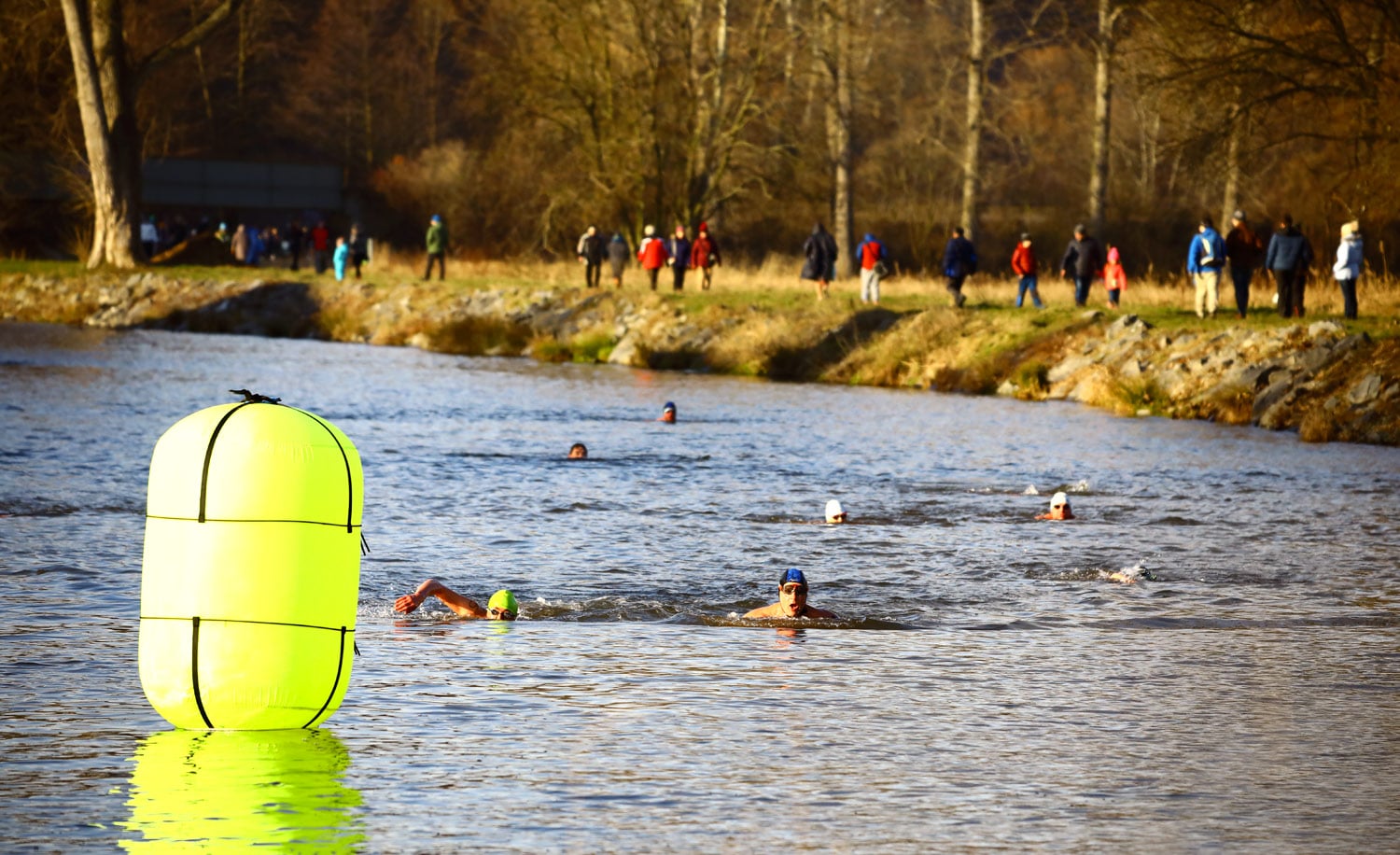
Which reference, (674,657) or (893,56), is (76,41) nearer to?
(893,56)

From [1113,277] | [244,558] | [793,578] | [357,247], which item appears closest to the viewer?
[244,558]

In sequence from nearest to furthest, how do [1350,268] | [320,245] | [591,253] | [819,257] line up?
[1350,268]
[819,257]
[591,253]
[320,245]

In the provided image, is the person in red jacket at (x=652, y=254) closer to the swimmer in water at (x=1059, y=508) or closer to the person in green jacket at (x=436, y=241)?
the person in green jacket at (x=436, y=241)

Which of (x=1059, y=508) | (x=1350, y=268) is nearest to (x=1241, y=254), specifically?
(x=1350, y=268)

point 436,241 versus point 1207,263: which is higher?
point 436,241

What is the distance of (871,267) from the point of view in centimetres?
4416

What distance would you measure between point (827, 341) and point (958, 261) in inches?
123

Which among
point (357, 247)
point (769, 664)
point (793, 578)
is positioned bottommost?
point (769, 664)

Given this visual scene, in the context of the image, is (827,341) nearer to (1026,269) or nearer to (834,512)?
(1026,269)

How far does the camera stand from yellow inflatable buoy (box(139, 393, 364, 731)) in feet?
30.4

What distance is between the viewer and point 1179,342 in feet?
119

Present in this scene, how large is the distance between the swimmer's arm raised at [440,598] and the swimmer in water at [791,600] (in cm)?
194

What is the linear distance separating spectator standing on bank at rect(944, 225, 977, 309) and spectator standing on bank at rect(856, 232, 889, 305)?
1.79 meters

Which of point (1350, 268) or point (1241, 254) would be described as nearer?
point (1350, 268)
